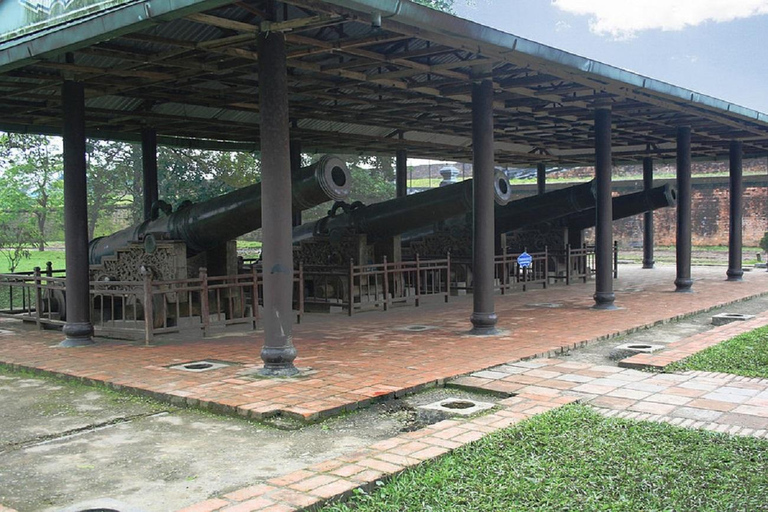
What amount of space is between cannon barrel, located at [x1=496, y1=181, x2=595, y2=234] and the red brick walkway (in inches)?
88.2

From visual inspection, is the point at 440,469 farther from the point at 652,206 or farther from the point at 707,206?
the point at 707,206

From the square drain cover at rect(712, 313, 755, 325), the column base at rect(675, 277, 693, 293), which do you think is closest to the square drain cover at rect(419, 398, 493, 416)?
the square drain cover at rect(712, 313, 755, 325)

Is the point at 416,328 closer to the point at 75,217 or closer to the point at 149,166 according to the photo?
the point at 75,217

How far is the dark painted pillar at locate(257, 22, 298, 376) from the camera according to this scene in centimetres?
642

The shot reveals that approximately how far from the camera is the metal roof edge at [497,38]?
589 cm

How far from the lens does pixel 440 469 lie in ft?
12.9

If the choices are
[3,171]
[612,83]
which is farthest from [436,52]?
[3,171]

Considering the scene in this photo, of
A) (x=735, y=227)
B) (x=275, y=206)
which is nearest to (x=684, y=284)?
(x=735, y=227)

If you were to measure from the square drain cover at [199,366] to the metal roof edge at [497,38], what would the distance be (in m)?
3.42

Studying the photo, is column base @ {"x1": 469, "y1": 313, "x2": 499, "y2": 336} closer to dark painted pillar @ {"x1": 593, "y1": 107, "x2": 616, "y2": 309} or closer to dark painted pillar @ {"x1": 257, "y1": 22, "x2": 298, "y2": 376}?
dark painted pillar @ {"x1": 257, "y1": 22, "x2": 298, "y2": 376}

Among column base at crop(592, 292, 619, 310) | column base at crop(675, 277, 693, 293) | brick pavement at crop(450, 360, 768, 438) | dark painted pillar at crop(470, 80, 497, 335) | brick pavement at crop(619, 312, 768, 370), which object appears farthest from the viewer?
column base at crop(675, 277, 693, 293)

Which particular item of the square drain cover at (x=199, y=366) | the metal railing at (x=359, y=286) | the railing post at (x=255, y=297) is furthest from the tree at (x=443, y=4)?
the square drain cover at (x=199, y=366)

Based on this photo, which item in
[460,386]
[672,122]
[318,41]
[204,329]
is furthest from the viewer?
[672,122]

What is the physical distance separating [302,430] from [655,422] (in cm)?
229
